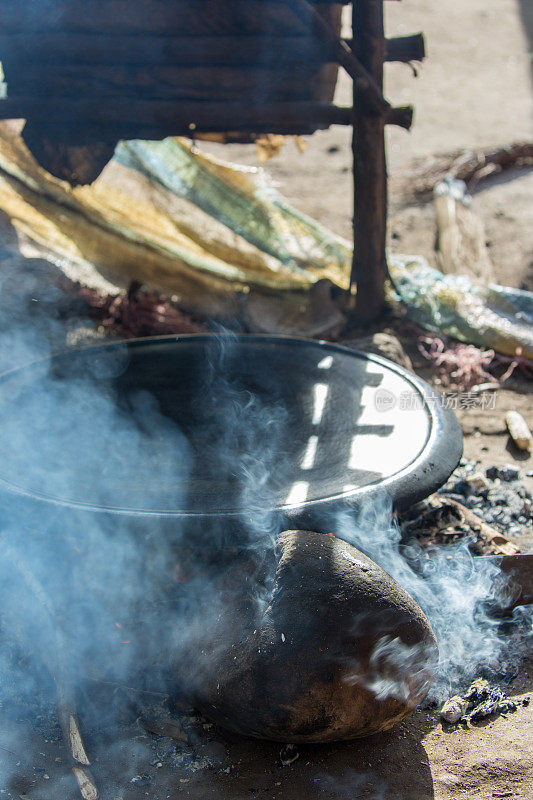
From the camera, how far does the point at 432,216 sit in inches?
288

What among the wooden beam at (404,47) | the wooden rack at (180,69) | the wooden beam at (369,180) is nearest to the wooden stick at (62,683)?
the wooden rack at (180,69)

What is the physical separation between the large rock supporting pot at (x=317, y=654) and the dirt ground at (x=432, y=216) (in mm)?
150

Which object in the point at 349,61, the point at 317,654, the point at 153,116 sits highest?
the point at 349,61

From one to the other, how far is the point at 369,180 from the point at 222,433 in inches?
108

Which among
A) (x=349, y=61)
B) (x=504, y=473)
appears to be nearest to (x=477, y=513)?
(x=504, y=473)

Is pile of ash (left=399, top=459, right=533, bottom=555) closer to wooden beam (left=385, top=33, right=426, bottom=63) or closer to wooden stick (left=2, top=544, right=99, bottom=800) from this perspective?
wooden stick (left=2, top=544, right=99, bottom=800)

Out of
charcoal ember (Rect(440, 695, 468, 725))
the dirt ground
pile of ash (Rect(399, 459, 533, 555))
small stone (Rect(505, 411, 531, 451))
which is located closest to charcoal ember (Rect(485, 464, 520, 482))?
pile of ash (Rect(399, 459, 533, 555))

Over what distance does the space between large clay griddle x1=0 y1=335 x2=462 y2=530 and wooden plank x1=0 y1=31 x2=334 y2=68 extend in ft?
6.08

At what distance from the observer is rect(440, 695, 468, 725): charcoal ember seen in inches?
95.8

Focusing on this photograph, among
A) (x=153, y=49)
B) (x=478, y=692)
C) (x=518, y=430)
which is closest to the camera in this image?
(x=478, y=692)

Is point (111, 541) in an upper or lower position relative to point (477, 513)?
upper

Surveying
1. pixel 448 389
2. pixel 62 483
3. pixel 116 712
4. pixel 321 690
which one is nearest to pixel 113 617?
pixel 116 712

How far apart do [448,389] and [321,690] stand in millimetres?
3223

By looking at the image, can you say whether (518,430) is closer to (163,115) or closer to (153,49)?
(163,115)
